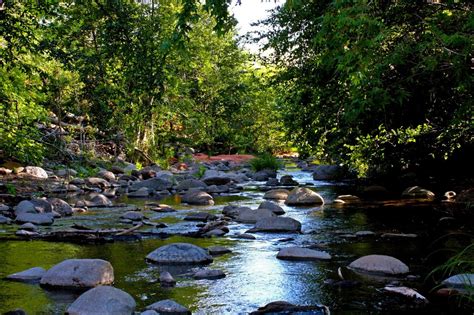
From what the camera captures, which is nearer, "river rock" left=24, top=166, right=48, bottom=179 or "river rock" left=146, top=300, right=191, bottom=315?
"river rock" left=146, top=300, right=191, bottom=315

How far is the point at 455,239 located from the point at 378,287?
2.97 meters

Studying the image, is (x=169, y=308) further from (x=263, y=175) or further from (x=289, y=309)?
(x=263, y=175)

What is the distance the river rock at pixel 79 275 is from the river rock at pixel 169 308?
1.08 metres

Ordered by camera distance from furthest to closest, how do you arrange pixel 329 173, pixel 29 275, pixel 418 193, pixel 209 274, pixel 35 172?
pixel 329 173, pixel 35 172, pixel 418 193, pixel 209 274, pixel 29 275

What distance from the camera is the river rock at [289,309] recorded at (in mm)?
4605

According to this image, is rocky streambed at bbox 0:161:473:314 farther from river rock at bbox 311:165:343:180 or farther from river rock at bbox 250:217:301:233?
river rock at bbox 311:165:343:180

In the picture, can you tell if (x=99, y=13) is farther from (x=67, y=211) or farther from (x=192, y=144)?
(x=192, y=144)

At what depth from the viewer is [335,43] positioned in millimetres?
5363

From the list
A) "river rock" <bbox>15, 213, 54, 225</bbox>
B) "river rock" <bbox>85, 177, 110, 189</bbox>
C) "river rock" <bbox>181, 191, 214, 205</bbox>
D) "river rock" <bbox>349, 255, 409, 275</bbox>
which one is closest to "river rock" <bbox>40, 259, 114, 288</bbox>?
"river rock" <bbox>349, 255, 409, 275</bbox>

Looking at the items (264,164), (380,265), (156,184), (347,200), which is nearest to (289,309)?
(380,265)

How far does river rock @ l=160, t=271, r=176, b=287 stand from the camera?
18.8 ft

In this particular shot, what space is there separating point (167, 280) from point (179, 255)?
3.37 feet

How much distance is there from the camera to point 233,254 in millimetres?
7246

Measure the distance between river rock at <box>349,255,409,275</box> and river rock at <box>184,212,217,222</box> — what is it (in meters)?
4.20
